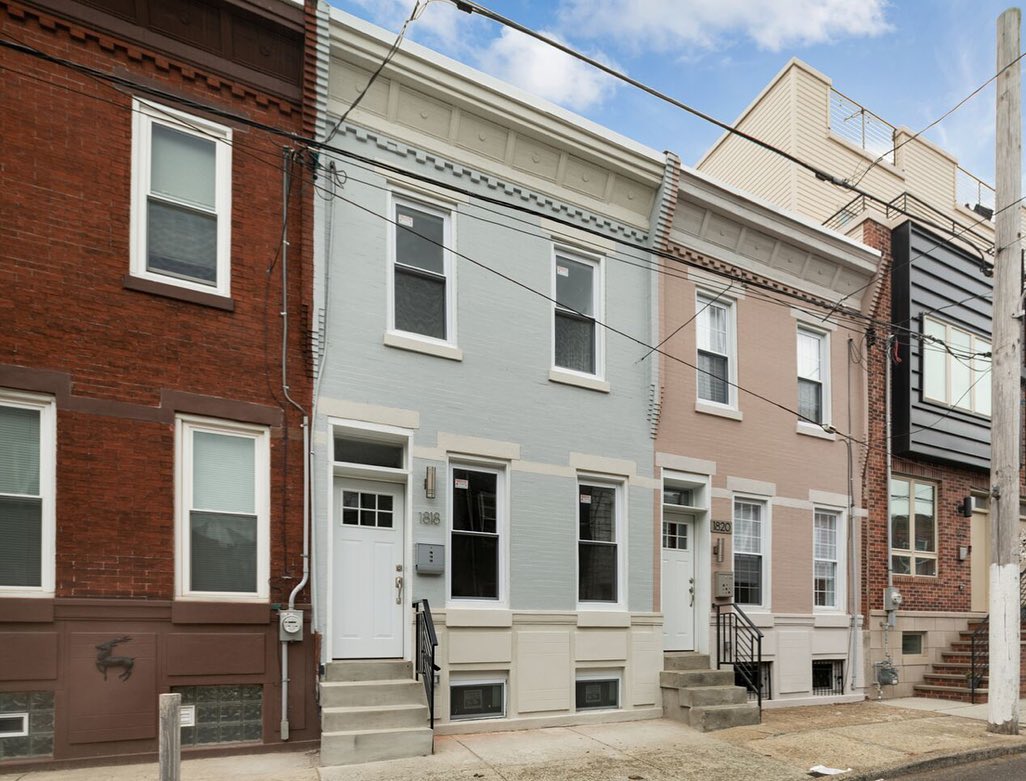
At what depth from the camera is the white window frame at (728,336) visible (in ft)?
42.6

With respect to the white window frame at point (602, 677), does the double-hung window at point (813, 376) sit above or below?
above

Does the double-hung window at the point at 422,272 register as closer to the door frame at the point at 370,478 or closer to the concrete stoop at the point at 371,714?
the door frame at the point at 370,478

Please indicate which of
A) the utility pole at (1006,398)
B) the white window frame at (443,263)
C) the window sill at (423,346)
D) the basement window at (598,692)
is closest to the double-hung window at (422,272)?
the white window frame at (443,263)

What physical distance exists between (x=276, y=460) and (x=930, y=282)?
12738 millimetres

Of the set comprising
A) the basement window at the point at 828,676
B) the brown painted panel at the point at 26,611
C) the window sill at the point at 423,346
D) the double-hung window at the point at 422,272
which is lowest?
the basement window at the point at 828,676

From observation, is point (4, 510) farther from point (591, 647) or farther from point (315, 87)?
point (591, 647)

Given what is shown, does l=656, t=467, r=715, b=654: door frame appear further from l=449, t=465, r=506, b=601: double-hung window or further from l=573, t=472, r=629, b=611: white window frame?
l=449, t=465, r=506, b=601: double-hung window

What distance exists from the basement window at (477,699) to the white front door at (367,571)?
3.10 ft

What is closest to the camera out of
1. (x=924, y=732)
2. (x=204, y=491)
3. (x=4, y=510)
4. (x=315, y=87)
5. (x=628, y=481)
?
(x=4, y=510)

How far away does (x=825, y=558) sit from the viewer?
46.8 ft

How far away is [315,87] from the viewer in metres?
9.35

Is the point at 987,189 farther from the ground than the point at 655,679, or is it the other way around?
the point at 987,189

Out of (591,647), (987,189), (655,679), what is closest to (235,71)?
(591,647)

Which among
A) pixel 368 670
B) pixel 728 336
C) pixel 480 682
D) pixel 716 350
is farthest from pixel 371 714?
pixel 728 336
